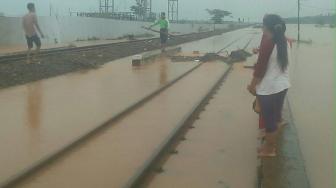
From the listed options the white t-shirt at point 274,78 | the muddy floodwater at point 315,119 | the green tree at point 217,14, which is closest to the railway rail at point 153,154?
the white t-shirt at point 274,78

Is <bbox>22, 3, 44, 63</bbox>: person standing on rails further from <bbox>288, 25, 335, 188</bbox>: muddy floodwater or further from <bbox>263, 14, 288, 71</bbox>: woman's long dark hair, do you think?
<bbox>263, 14, 288, 71</bbox>: woman's long dark hair

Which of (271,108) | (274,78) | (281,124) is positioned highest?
(274,78)

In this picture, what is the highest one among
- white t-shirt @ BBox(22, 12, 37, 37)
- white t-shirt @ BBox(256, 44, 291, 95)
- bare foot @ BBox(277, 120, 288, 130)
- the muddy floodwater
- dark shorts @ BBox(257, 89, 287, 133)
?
white t-shirt @ BBox(22, 12, 37, 37)

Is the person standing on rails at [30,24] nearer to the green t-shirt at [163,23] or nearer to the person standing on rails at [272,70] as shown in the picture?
the green t-shirt at [163,23]

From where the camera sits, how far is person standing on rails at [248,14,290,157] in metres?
5.43

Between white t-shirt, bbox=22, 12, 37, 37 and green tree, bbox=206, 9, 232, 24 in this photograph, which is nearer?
white t-shirt, bbox=22, 12, 37, 37

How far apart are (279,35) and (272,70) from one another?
14.9 inches

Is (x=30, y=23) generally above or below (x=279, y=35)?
above

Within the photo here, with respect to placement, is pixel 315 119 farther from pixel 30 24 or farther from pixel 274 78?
pixel 30 24

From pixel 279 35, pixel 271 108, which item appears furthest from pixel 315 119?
pixel 279 35

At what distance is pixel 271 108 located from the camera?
5.63m

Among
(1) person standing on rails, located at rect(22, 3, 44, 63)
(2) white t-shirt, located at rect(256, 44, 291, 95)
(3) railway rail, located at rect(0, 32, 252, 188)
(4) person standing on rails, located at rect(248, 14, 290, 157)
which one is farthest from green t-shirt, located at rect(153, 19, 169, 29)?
(2) white t-shirt, located at rect(256, 44, 291, 95)

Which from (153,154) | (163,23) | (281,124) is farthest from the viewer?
(163,23)

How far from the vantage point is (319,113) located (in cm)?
943
